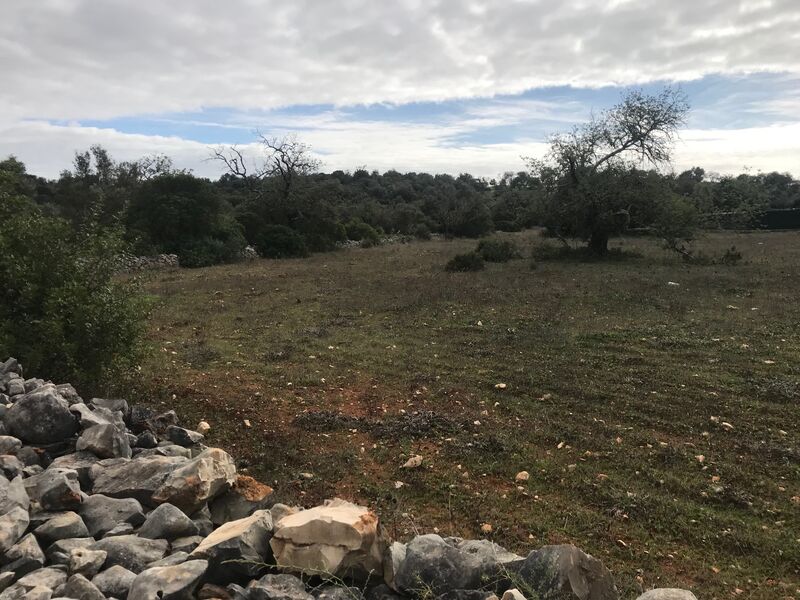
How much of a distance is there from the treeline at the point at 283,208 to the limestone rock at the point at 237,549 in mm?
6778

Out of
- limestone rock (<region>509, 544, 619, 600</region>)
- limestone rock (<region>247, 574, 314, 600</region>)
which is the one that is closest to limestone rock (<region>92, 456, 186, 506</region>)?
limestone rock (<region>247, 574, 314, 600</region>)

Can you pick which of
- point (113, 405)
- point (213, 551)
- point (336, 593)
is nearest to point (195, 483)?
point (213, 551)

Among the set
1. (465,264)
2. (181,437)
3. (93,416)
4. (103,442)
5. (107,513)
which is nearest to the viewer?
(107,513)

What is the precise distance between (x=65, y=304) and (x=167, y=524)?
132 inches

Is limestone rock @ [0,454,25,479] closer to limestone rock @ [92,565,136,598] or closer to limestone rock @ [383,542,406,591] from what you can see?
limestone rock @ [92,565,136,598]

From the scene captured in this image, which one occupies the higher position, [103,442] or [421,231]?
[421,231]

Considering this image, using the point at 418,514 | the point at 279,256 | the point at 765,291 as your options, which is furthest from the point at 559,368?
the point at 279,256

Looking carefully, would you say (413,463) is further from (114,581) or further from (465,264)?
(465,264)

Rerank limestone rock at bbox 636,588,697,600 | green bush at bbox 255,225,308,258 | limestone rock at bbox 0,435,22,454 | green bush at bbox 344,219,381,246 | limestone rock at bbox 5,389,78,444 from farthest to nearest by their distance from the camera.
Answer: green bush at bbox 344,219,381,246, green bush at bbox 255,225,308,258, limestone rock at bbox 5,389,78,444, limestone rock at bbox 0,435,22,454, limestone rock at bbox 636,588,697,600

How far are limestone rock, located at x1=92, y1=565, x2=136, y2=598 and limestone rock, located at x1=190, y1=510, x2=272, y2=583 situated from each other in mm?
273

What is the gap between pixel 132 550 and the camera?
8.75 feet

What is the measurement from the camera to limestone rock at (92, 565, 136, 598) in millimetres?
2410

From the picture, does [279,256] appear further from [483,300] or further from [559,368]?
[559,368]

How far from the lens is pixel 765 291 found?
469 inches
